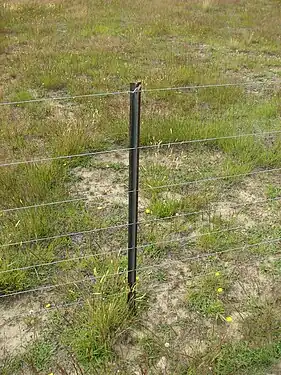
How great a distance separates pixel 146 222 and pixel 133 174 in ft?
3.97

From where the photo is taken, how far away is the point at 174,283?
3600mm

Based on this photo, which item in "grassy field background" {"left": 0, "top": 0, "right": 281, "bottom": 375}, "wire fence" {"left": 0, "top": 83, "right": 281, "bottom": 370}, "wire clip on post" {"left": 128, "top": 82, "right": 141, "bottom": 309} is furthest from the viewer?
"wire fence" {"left": 0, "top": 83, "right": 281, "bottom": 370}

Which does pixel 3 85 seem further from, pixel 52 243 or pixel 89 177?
pixel 52 243

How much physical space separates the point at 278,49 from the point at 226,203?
6695mm

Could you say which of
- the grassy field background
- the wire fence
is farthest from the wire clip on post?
the grassy field background

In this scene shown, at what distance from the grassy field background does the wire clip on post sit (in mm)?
158

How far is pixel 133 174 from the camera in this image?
273 centimetres

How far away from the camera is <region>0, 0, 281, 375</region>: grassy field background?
3004 millimetres

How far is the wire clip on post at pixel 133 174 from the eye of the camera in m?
2.51

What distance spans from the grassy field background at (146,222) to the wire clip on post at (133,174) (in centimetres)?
16

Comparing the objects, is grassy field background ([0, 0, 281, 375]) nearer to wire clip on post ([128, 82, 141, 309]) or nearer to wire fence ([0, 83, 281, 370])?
wire fence ([0, 83, 281, 370])

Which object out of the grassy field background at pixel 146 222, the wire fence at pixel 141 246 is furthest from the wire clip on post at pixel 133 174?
the grassy field background at pixel 146 222

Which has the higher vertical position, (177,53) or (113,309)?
(177,53)

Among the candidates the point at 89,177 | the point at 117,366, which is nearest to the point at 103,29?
the point at 89,177
